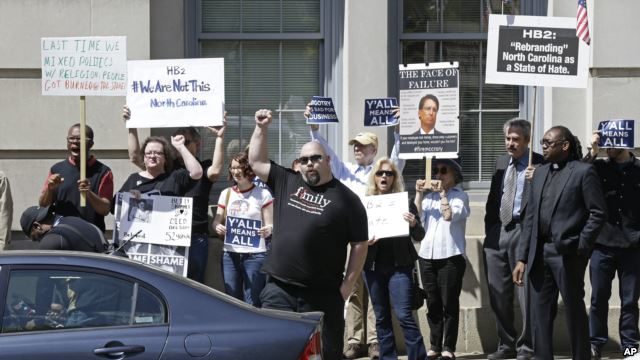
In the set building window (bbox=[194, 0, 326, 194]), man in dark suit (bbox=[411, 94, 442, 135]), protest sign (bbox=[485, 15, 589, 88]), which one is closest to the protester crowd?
man in dark suit (bbox=[411, 94, 442, 135])

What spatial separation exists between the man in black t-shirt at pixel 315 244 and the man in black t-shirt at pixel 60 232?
1875 mm

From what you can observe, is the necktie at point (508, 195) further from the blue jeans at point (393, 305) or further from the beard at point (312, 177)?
the beard at point (312, 177)

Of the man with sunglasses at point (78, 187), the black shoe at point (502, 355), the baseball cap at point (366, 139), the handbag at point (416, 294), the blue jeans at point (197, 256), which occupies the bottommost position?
the black shoe at point (502, 355)

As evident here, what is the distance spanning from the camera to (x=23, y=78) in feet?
38.5

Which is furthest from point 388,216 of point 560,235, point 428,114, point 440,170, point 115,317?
point 115,317

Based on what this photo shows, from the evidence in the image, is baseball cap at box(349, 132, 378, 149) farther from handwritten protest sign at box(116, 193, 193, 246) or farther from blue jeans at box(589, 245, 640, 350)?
blue jeans at box(589, 245, 640, 350)

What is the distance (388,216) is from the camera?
10516 mm

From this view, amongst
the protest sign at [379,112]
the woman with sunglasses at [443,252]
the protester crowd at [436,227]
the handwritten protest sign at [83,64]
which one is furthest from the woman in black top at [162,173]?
the woman with sunglasses at [443,252]

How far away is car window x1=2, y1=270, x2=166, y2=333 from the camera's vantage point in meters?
6.63

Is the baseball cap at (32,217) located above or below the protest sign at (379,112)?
below

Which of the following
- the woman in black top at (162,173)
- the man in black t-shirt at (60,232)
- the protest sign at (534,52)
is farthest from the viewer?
the protest sign at (534,52)

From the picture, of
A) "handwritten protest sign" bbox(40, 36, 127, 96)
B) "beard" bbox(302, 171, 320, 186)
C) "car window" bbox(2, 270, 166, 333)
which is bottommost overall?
"car window" bbox(2, 270, 166, 333)

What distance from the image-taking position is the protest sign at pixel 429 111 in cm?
1120

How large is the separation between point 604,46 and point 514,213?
2224 millimetres
